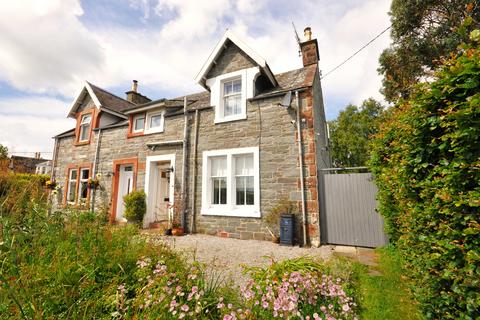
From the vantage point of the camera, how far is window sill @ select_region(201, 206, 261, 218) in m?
7.38

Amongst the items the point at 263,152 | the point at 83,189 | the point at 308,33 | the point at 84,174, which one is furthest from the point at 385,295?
the point at 84,174

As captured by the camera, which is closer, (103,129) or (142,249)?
(142,249)

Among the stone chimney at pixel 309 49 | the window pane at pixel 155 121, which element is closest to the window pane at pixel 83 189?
the window pane at pixel 155 121

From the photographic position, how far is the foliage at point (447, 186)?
159 cm

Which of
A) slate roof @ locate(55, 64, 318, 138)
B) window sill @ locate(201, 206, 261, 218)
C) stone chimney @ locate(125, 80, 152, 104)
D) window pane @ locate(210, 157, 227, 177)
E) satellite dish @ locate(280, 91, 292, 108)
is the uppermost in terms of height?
stone chimney @ locate(125, 80, 152, 104)

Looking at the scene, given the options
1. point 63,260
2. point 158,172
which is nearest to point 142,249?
point 63,260

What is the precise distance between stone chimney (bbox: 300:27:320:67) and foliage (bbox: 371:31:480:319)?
8.28 meters

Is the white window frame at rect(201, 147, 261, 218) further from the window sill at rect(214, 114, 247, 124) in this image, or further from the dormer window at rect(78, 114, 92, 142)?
the dormer window at rect(78, 114, 92, 142)

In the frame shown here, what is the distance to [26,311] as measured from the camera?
6.64 ft

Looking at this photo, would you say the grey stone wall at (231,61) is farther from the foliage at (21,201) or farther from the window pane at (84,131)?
the window pane at (84,131)

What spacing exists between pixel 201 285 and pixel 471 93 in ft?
10.5

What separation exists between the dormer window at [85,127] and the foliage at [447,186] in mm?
14837

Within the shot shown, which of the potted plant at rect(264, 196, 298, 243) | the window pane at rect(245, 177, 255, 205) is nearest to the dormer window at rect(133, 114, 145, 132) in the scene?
the window pane at rect(245, 177, 255, 205)

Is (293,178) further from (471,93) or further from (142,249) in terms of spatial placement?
(471,93)
